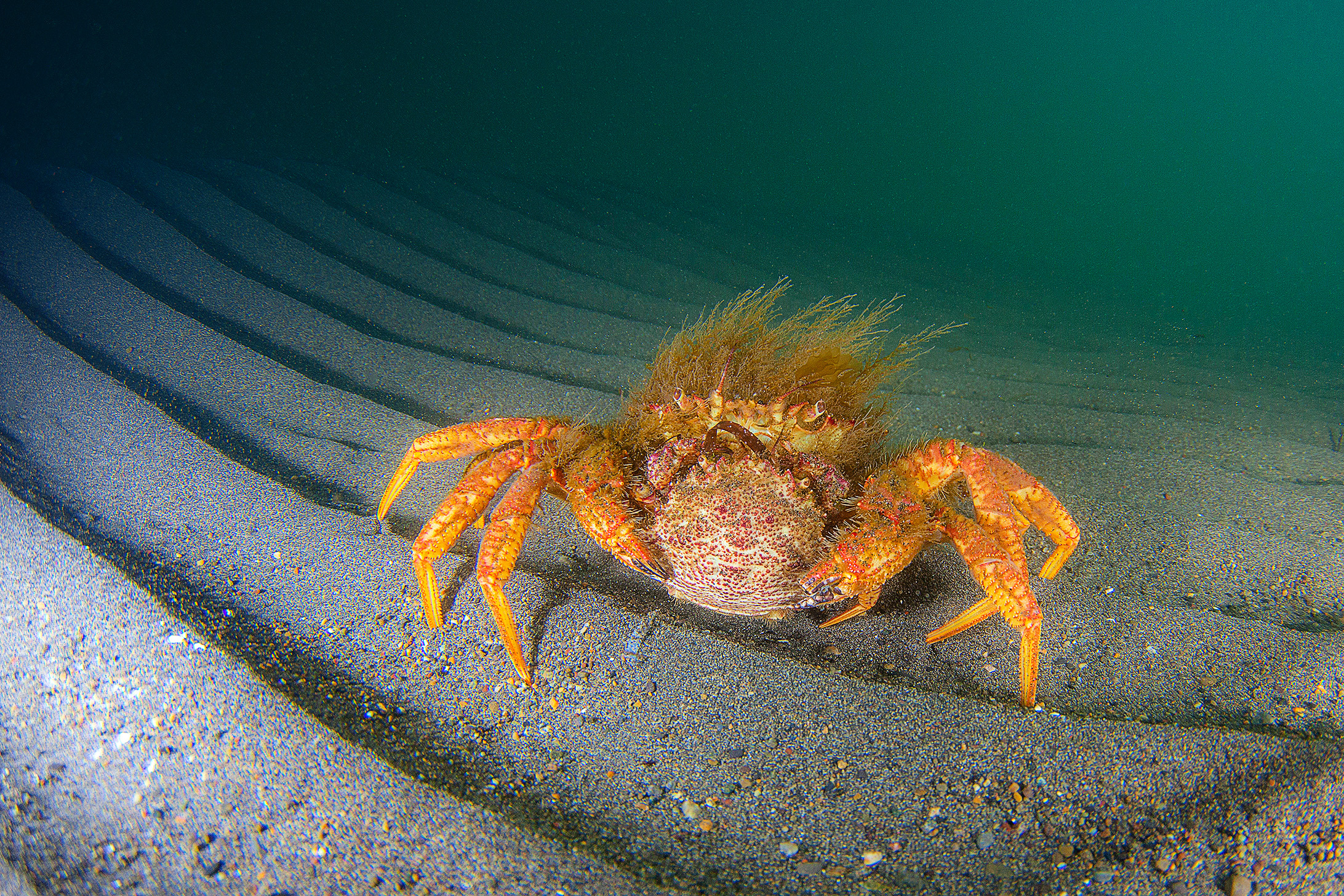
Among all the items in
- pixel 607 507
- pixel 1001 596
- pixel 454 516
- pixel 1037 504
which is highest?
pixel 1037 504

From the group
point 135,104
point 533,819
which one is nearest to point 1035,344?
point 533,819

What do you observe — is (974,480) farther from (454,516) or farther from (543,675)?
(454,516)

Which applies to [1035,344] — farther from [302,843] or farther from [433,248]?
[302,843]

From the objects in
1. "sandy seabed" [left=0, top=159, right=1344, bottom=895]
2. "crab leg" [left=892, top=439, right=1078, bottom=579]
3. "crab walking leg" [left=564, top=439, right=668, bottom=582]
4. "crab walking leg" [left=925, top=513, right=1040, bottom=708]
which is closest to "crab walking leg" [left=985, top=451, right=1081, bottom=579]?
"crab leg" [left=892, top=439, right=1078, bottom=579]

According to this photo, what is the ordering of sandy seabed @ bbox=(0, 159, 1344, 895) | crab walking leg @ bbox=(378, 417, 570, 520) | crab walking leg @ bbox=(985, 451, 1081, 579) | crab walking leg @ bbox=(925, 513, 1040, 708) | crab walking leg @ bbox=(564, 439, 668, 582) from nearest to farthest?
sandy seabed @ bbox=(0, 159, 1344, 895) → crab walking leg @ bbox=(925, 513, 1040, 708) → crab walking leg @ bbox=(564, 439, 668, 582) → crab walking leg @ bbox=(985, 451, 1081, 579) → crab walking leg @ bbox=(378, 417, 570, 520)

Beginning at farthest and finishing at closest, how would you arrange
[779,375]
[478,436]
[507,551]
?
[779,375], [478,436], [507,551]

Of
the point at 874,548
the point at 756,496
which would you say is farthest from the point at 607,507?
the point at 874,548

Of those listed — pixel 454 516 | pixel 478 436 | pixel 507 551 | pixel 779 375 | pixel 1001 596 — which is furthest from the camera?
pixel 779 375

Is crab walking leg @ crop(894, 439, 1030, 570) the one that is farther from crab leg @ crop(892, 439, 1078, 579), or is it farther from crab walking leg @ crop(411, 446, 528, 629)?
crab walking leg @ crop(411, 446, 528, 629)
